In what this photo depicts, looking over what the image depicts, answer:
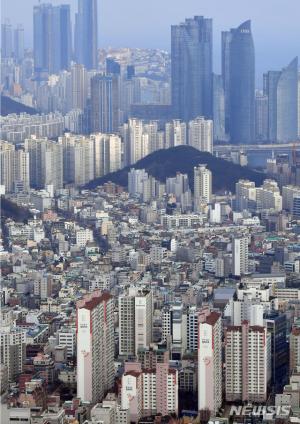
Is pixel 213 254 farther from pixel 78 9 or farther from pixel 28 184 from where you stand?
pixel 78 9

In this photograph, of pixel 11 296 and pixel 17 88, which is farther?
pixel 17 88

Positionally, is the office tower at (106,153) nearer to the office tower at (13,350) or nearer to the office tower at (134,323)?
the office tower at (134,323)

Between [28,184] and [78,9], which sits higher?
[78,9]

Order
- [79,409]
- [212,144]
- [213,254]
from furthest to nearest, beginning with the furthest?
[212,144] < [213,254] < [79,409]

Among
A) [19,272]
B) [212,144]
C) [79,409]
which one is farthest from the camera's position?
[212,144]

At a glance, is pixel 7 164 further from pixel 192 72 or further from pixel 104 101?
pixel 192 72

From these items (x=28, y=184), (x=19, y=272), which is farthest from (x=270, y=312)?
(x=28, y=184)

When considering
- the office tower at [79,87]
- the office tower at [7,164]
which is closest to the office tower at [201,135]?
the office tower at [79,87]

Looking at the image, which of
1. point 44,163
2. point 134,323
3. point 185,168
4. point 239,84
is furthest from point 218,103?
point 134,323
